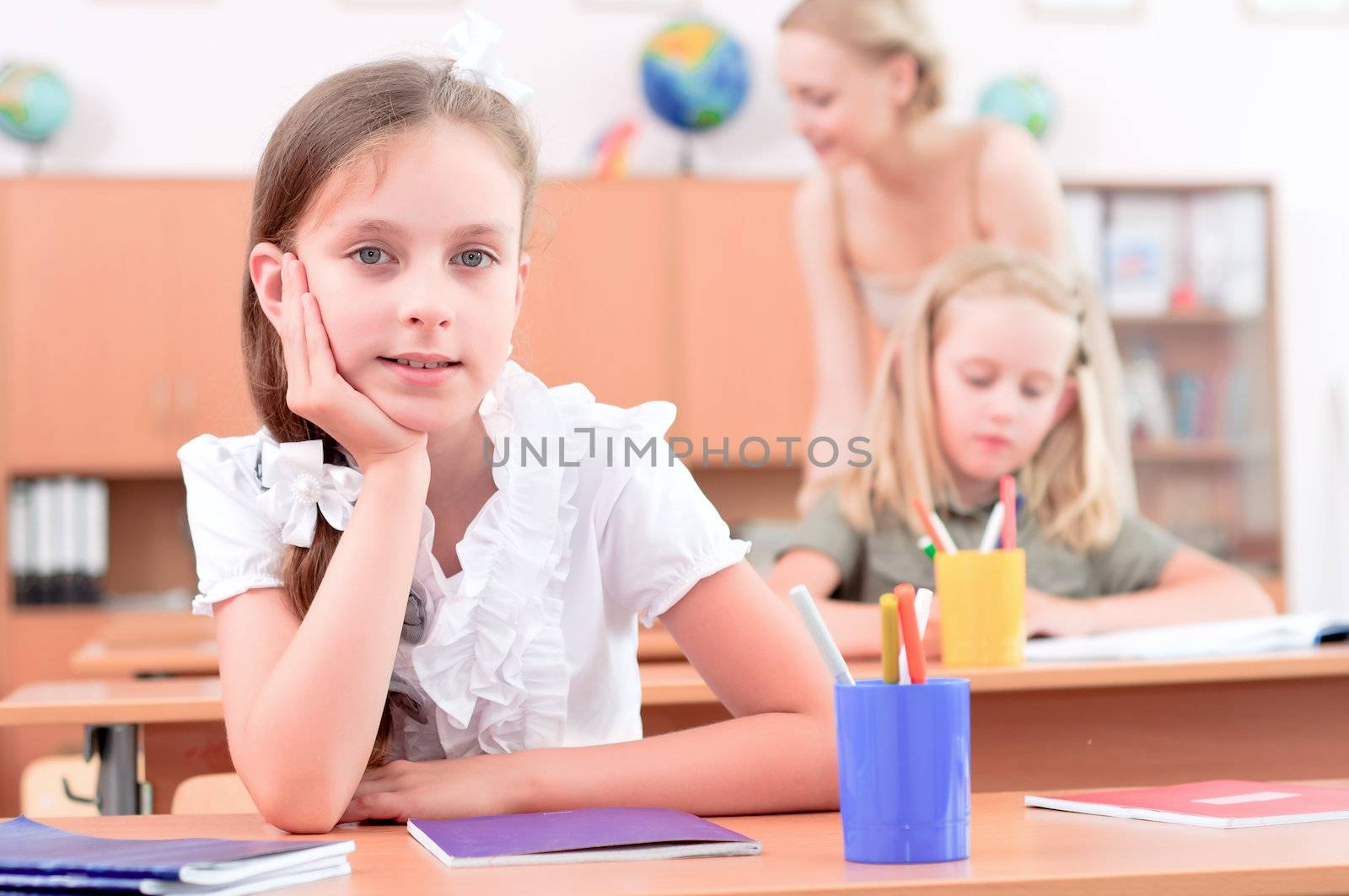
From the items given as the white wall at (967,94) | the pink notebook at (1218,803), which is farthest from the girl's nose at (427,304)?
the white wall at (967,94)

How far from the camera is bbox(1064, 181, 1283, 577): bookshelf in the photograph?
4.57 metres

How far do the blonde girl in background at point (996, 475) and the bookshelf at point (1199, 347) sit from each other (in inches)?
96.1

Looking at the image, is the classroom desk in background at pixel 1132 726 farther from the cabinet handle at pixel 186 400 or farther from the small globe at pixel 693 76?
the small globe at pixel 693 76

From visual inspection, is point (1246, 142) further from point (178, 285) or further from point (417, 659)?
point (417, 659)

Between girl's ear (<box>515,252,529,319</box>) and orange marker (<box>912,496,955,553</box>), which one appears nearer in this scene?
girl's ear (<box>515,252,529,319</box>)

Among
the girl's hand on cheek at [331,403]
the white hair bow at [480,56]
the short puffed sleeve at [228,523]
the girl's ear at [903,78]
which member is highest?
the girl's ear at [903,78]

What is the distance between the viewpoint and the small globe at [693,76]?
14.6 feet

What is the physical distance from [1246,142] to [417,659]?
4.57 m

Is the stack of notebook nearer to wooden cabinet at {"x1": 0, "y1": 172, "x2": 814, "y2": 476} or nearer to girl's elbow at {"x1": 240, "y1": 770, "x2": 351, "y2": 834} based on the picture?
girl's elbow at {"x1": 240, "y1": 770, "x2": 351, "y2": 834}

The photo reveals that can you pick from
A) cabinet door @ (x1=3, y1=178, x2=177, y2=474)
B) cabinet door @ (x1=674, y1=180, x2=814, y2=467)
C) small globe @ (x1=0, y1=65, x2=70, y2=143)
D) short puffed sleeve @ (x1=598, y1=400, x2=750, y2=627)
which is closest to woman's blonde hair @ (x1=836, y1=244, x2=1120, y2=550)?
short puffed sleeve @ (x1=598, y1=400, x2=750, y2=627)

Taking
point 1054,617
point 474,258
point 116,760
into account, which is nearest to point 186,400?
point 116,760

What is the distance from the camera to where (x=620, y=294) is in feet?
14.3

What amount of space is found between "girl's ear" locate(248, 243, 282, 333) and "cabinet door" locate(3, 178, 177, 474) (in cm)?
321

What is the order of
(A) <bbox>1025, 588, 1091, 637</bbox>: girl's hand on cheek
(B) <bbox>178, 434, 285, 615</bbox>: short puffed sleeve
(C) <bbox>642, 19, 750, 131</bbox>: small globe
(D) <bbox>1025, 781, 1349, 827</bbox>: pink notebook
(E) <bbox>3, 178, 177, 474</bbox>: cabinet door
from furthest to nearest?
(C) <bbox>642, 19, 750, 131</bbox>: small globe
(E) <bbox>3, 178, 177, 474</bbox>: cabinet door
(A) <bbox>1025, 588, 1091, 637</bbox>: girl's hand on cheek
(B) <bbox>178, 434, 285, 615</bbox>: short puffed sleeve
(D) <bbox>1025, 781, 1349, 827</bbox>: pink notebook
